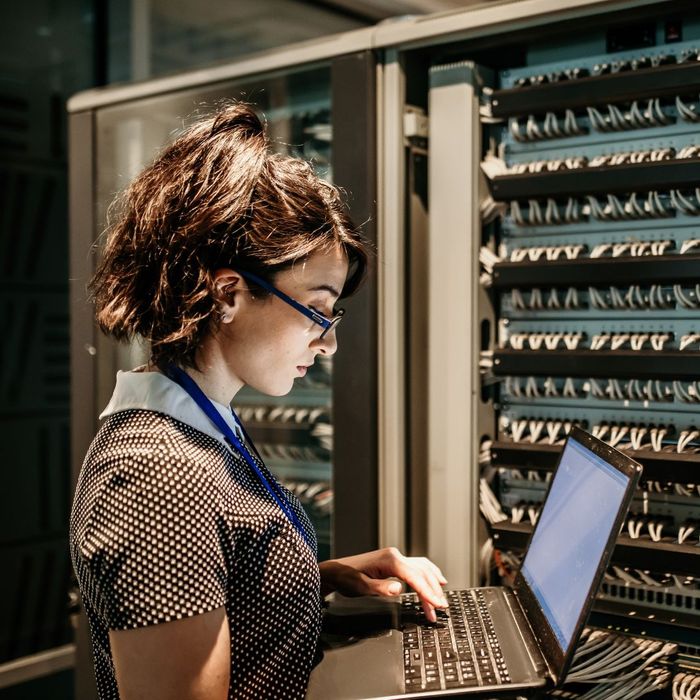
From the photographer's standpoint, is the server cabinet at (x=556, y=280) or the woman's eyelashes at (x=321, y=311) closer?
the woman's eyelashes at (x=321, y=311)

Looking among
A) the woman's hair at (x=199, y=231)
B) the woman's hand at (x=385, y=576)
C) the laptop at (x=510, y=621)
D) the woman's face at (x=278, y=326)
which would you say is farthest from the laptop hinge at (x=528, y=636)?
the woman's hair at (x=199, y=231)

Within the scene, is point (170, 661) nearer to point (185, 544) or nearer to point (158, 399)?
point (185, 544)

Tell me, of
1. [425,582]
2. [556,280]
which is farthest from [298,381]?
[425,582]

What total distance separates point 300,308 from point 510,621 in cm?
62

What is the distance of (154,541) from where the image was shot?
946mm

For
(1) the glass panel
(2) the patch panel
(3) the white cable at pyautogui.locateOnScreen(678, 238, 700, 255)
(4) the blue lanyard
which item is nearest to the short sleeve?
(4) the blue lanyard

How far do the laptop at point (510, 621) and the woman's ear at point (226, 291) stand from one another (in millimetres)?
524

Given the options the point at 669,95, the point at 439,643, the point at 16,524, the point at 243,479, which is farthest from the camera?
the point at 16,524

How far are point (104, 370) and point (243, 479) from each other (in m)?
1.33

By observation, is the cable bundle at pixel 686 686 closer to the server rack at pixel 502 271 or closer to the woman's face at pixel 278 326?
the server rack at pixel 502 271

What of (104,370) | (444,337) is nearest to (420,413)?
(444,337)

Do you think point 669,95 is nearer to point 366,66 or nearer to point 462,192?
point 462,192

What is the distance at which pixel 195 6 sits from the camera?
3691mm

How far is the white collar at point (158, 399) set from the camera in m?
1.06
